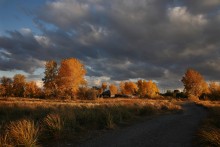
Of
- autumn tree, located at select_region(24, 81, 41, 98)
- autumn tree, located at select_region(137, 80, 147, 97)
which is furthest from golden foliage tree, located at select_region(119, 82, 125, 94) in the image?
autumn tree, located at select_region(24, 81, 41, 98)

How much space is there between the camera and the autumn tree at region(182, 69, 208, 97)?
92000 millimetres

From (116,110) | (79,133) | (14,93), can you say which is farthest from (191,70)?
(79,133)

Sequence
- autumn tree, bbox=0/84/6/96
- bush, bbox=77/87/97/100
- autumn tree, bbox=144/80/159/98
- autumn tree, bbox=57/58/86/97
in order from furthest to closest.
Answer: autumn tree, bbox=144/80/159/98 < autumn tree, bbox=0/84/6/96 < autumn tree, bbox=57/58/86/97 < bush, bbox=77/87/97/100

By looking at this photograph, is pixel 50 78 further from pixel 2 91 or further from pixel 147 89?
pixel 147 89

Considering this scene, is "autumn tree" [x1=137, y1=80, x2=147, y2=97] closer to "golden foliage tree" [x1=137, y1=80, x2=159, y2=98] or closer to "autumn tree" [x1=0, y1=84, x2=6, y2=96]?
"golden foliage tree" [x1=137, y1=80, x2=159, y2=98]

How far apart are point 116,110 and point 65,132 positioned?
7.76m

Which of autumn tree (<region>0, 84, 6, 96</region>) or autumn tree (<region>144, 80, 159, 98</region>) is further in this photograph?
autumn tree (<region>144, 80, 159, 98</region>)

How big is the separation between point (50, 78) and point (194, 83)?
47.8 meters

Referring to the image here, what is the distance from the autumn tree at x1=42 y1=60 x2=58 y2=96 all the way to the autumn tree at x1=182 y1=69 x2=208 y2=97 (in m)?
44.5

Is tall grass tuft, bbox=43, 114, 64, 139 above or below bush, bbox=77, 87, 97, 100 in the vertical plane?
below

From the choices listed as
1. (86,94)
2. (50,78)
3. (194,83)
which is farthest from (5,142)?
(194,83)

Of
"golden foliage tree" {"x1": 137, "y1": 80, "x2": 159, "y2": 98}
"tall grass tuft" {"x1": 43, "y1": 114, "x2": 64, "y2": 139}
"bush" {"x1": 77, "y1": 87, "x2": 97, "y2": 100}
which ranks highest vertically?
"golden foliage tree" {"x1": 137, "y1": 80, "x2": 159, "y2": 98}

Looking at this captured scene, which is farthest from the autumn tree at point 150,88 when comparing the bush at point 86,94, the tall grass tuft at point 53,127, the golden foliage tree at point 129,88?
the tall grass tuft at point 53,127

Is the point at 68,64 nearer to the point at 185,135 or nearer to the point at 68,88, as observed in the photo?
the point at 68,88
